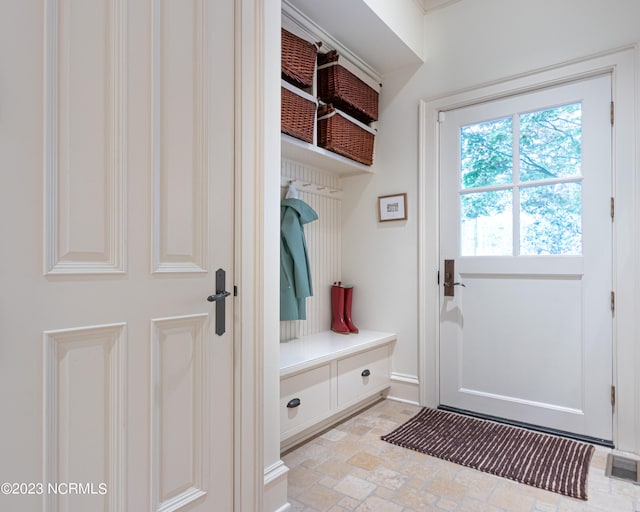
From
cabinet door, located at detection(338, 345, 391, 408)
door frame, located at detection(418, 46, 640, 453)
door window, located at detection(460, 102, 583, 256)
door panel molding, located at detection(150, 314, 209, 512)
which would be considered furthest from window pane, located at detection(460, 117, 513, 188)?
door panel molding, located at detection(150, 314, 209, 512)

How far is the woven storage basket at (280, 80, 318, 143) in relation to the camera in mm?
2154

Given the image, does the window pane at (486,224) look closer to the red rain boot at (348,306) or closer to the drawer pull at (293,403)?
the red rain boot at (348,306)

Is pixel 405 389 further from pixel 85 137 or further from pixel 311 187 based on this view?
pixel 85 137

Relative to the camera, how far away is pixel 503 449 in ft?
6.86

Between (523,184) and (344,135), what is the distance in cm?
119

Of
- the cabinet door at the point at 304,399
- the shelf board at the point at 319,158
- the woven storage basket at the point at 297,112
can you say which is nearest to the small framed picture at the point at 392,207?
the shelf board at the point at 319,158

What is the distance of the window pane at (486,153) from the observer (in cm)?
→ 250

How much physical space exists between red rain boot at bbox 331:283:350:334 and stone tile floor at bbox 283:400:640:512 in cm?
87

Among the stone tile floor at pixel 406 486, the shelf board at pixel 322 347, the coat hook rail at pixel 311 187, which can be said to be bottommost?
the stone tile floor at pixel 406 486

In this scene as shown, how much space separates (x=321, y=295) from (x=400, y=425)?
105 centimetres

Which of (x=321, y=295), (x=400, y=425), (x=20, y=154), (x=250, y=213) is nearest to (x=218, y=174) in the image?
(x=250, y=213)

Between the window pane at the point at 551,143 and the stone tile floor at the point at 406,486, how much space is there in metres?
1.60

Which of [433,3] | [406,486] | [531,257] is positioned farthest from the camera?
[433,3]

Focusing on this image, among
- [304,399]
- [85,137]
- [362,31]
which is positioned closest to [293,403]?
[304,399]
